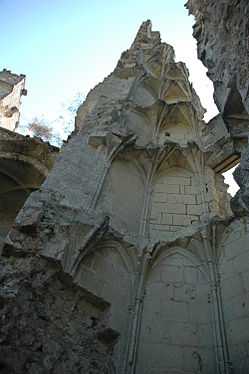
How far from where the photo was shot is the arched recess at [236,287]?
4898mm

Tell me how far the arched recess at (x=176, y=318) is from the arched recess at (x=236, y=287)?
32cm

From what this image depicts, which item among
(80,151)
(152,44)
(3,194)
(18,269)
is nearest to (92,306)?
(18,269)

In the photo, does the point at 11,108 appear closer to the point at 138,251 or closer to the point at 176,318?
the point at 138,251

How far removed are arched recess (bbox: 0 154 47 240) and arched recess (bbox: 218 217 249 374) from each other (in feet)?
18.1

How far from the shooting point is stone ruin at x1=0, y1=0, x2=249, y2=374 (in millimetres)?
4191

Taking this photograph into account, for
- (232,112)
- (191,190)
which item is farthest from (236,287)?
(232,112)

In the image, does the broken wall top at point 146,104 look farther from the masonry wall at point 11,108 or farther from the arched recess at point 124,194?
the masonry wall at point 11,108

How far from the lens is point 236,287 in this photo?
5.50 m

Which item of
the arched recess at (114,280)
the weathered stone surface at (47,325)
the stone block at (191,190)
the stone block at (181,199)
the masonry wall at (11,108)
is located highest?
the masonry wall at (11,108)

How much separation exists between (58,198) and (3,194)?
5.44 metres

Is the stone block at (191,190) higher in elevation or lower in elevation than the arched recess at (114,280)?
higher

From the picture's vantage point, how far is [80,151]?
23.7ft

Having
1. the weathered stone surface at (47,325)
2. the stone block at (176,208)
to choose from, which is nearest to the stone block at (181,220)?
the stone block at (176,208)

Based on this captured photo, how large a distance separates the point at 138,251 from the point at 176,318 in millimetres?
1301
